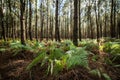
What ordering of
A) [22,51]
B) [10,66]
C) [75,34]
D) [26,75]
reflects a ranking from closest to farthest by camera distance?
[26,75]
[10,66]
[22,51]
[75,34]

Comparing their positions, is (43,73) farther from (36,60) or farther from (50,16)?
(50,16)

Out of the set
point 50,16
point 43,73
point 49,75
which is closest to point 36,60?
point 43,73

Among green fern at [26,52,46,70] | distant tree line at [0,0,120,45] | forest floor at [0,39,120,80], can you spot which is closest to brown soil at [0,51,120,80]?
forest floor at [0,39,120,80]

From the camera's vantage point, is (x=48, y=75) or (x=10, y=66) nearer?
(x=48, y=75)

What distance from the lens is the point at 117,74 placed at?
18.0 feet

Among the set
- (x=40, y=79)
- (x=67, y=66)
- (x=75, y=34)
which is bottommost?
(x=40, y=79)

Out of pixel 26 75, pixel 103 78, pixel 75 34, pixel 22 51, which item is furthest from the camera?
pixel 75 34

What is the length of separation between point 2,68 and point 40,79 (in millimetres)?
2084

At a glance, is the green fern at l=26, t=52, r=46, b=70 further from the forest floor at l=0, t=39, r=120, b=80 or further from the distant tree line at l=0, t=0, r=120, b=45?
the distant tree line at l=0, t=0, r=120, b=45

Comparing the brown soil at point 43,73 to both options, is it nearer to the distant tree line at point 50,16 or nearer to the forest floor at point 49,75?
the forest floor at point 49,75

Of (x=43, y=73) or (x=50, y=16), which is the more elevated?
(x=50, y=16)

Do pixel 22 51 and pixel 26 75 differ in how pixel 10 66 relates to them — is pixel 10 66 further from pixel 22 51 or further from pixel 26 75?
pixel 22 51

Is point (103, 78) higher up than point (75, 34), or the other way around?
point (75, 34)

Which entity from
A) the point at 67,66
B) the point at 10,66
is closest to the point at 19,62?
the point at 10,66
